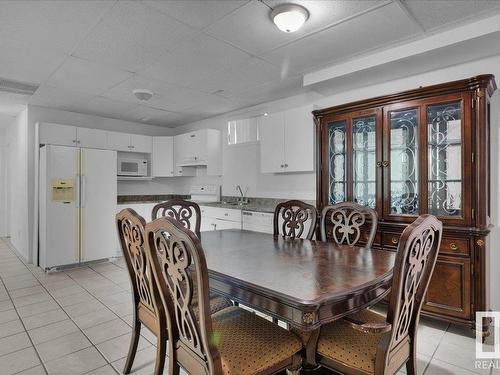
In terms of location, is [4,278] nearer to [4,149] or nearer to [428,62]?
[4,149]

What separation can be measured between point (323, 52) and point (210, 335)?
2.61m

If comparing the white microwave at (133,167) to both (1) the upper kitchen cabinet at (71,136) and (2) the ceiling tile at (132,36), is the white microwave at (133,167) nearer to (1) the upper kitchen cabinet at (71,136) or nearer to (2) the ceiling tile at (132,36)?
(1) the upper kitchen cabinet at (71,136)

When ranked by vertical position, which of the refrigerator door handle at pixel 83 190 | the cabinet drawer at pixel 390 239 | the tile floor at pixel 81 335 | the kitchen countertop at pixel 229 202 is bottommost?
the tile floor at pixel 81 335

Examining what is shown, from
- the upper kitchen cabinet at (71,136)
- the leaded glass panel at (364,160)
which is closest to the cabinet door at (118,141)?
the upper kitchen cabinet at (71,136)

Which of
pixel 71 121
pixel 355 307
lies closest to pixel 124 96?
pixel 71 121

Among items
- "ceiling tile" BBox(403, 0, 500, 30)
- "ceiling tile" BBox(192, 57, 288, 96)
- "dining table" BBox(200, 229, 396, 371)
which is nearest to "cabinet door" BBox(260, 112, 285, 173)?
"ceiling tile" BBox(192, 57, 288, 96)

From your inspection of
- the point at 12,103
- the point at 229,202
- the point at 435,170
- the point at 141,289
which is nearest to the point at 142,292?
the point at 141,289

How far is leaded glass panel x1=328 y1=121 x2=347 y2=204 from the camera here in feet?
10.6

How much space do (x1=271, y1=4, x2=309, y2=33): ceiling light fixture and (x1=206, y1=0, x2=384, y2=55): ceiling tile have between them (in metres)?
0.04

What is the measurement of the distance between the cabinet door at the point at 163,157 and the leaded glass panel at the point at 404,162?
4.21 m

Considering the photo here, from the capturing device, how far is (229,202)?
17.2 feet

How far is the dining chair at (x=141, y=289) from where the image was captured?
5.02ft

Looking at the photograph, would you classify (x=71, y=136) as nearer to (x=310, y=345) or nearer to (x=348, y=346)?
(x=310, y=345)

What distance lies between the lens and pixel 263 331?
1.52 metres
